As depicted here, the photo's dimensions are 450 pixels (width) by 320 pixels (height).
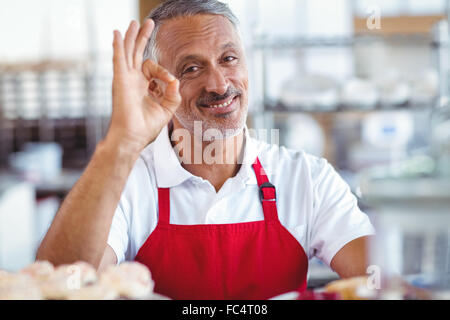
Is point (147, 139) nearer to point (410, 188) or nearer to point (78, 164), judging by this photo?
point (410, 188)

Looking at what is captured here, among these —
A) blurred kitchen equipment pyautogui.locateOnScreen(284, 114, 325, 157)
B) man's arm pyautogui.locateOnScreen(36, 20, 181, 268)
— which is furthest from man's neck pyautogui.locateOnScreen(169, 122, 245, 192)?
blurred kitchen equipment pyautogui.locateOnScreen(284, 114, 325, 157)

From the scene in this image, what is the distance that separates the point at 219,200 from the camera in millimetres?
1199

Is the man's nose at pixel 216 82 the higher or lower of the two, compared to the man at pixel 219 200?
higher

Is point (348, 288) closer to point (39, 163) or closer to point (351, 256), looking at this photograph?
point (351, 256)

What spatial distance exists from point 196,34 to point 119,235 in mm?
481

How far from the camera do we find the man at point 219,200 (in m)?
1.11

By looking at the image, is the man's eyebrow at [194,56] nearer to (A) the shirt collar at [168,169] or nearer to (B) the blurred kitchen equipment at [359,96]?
(A) the shirt collar at [168,169]

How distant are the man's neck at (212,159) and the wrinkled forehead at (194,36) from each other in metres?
0.22

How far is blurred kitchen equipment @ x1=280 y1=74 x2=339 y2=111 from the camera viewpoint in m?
2.31

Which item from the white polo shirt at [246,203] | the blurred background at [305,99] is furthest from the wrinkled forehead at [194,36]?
the white polo shirt at [246,203]

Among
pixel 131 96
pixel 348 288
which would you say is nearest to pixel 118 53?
pixel 131 96

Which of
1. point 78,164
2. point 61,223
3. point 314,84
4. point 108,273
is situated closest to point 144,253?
point 61,223

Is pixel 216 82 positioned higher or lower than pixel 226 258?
higher

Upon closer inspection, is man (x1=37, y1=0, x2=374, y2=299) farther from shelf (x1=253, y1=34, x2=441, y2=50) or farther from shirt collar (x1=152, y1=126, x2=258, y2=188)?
shelf (x1=253, y1=34, x2=441, y2=50)
